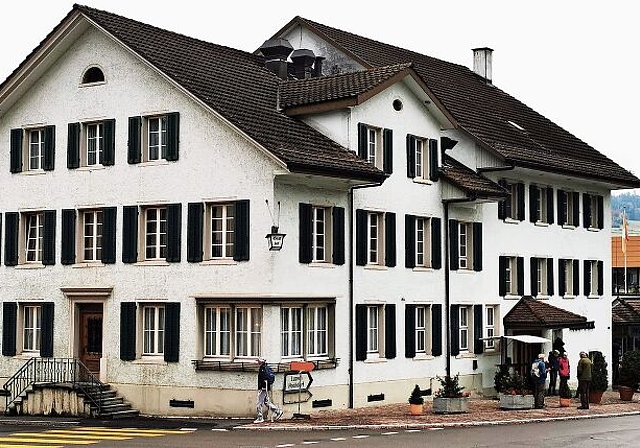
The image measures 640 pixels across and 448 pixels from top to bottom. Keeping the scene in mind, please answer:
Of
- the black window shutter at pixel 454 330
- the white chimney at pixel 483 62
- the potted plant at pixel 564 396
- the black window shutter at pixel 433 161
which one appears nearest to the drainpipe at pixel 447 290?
the black window shutter at pixel 454 330

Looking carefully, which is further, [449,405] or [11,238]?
[11,238]

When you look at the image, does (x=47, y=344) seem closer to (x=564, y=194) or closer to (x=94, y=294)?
(x=94, y=294)

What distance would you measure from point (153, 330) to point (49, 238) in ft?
16.1

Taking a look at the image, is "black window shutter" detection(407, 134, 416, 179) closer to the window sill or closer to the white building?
the white building

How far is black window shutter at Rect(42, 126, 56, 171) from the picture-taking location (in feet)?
121

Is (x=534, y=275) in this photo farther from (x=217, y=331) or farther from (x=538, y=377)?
(x=217, y=331)

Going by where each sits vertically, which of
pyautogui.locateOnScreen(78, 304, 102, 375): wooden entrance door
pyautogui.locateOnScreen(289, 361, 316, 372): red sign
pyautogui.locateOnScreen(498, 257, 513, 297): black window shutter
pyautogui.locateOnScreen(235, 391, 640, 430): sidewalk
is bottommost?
pyautogui.locateOnScreen(235, 391, 640, 430): sidewalk

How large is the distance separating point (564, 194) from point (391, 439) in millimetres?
21943

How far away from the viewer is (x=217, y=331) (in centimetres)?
3281

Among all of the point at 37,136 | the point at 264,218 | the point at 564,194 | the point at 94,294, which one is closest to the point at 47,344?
the point at 94,294

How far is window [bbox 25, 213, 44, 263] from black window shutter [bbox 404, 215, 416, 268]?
1104 cm

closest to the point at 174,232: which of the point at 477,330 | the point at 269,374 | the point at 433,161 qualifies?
the point at 269,374

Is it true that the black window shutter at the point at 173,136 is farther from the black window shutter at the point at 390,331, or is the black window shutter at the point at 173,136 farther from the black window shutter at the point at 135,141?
the black window shutter at the point at 390,331

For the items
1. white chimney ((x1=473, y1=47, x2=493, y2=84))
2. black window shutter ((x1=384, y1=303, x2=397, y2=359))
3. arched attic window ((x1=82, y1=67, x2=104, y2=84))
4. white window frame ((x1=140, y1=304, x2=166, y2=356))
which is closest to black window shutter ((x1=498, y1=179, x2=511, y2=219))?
black window shutter ((x1=384, y1=303, x2=397, y2=359))
